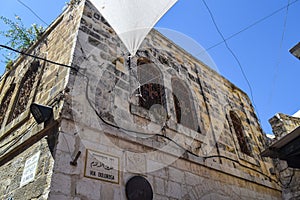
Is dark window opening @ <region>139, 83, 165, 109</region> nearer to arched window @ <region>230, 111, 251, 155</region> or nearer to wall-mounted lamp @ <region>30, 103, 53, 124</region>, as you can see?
wall-mounted lamp @ <region>30, 103, 53, 124</region>

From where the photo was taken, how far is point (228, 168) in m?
5.13

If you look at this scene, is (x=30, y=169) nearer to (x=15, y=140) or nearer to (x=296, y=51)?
(x=15, y=140)

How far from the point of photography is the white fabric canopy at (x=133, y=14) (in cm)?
334

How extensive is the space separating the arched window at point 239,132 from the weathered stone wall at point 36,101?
16.6ft

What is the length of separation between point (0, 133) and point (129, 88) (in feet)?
8.77

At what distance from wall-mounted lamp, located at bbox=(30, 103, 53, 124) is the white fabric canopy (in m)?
1.61

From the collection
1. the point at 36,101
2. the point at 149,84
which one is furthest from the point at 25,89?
the point at 149,84

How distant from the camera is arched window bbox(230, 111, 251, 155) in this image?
6480 mm

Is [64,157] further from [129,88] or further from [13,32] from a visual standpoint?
[13,32]

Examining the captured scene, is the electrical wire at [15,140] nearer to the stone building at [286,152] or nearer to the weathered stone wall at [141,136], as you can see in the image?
the weathered stone wall at [141,136]

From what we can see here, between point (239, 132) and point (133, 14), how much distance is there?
16.3 ft

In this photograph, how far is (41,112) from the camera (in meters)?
3.06

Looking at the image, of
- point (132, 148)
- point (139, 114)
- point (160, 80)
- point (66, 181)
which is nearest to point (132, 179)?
point (132, 148)

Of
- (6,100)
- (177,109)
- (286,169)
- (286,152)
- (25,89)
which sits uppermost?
(6,100)
